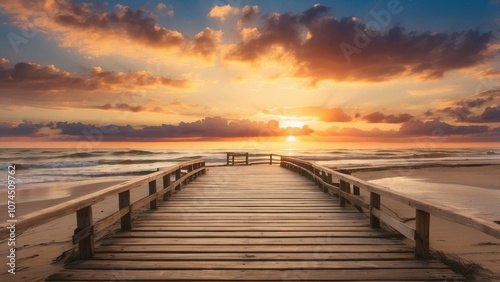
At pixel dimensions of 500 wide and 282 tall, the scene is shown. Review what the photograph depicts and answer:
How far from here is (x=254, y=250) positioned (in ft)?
15.1

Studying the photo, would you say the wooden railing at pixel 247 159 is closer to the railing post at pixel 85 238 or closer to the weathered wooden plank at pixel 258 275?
the railing post at pixel 85 238

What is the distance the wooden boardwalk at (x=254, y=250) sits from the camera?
3.77 m

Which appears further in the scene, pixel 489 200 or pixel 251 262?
pixel 489 200

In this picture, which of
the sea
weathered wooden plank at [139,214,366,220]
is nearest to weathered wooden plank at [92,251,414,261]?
weathered wooden plank at [139,214,366,220]

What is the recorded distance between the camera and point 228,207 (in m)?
7.72

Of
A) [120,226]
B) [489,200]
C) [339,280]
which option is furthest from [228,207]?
[489,200]

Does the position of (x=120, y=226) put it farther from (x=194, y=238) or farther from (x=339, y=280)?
(x=339, y=280)

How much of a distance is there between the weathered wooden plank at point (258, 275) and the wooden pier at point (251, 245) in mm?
11

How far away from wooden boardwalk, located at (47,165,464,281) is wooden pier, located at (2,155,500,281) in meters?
0.01

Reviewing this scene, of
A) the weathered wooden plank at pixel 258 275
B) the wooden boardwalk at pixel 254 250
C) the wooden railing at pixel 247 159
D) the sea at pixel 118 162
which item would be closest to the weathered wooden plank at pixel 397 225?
the wooden boardwalk at pixel 254 250

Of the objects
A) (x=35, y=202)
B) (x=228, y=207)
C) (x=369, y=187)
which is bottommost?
(x=35, y=202)

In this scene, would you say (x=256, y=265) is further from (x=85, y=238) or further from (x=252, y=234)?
(x=85, y=238)

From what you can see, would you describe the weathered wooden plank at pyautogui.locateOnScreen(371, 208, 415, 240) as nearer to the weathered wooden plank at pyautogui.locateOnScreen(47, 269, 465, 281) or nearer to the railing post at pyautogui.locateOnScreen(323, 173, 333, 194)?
the weathered wooden plank at pyautogui.locateOnScreen(47, 269, 465, 281)

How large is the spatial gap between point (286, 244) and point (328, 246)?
58 cm
